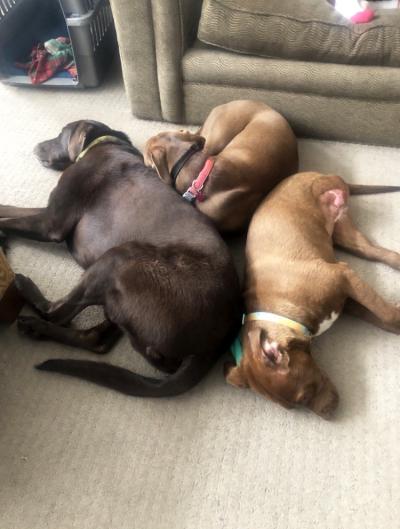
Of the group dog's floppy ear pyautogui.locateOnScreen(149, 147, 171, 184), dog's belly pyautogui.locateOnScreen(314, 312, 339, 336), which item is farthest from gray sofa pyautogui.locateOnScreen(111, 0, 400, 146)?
dog's belly pyautogui.locateOnScreen(314, 312, 339, 336)

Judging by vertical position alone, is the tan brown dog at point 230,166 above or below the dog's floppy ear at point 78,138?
below

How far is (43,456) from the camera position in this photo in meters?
1.56

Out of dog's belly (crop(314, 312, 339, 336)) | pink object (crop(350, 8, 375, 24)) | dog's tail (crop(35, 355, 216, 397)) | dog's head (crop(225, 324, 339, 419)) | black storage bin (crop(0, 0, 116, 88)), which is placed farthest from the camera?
black storage bin (crop(0, 0, 116, 88))

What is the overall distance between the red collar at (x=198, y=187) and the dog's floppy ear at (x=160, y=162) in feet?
0.40

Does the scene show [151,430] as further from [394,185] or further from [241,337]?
[394,185]

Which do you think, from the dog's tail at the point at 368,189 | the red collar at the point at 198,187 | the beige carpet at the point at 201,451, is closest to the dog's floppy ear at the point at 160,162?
the red collar at the point at 198,187

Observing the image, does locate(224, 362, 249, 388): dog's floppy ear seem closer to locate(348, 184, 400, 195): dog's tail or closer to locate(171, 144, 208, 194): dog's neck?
locate(171, 144, 208, 194): dog's neck

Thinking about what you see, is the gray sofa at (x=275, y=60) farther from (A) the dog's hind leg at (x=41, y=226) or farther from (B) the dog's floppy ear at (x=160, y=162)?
(A) the dog's hind leg at (x=41, y=226)

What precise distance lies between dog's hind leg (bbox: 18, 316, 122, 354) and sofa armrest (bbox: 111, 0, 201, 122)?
136 centimetres

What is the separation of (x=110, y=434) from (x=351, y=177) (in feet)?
5.56

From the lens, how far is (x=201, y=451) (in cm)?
157

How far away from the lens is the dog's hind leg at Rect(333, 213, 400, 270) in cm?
198

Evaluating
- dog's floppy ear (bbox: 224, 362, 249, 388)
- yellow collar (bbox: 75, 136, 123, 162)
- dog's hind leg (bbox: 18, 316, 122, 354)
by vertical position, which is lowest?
dog's floppy ear (bbox: 224, 362, 249, 388)

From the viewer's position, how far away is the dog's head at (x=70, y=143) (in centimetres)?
207
